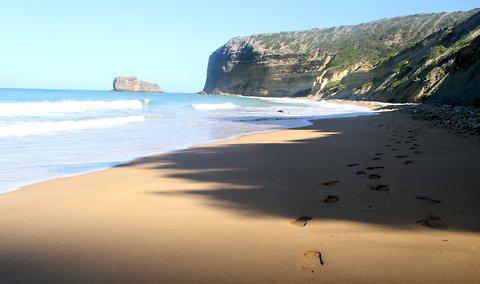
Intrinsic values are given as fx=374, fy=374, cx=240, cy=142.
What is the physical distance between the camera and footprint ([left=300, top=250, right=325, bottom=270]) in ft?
6.80

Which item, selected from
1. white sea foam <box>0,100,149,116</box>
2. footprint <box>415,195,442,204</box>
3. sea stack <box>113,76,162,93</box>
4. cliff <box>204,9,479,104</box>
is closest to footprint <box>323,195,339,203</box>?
footprint <box>415,195,442,204</box>

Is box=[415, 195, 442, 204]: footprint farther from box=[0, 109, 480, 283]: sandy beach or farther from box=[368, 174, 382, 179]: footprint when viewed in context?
box=[368, 174, 382, 179]: footprint

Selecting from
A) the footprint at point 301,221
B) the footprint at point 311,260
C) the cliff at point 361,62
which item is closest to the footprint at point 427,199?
the footprint at point 301,221

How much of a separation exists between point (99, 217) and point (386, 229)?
2.31 m

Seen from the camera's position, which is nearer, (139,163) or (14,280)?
(14,280)

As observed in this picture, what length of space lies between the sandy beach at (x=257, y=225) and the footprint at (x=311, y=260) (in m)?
0.01

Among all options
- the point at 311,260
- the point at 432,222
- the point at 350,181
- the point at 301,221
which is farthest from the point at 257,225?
the point at 350,181

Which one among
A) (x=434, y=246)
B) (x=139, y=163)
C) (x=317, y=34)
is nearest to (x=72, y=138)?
(x=139, y=163)

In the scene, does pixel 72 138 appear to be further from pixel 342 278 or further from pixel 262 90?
pixel 262 90

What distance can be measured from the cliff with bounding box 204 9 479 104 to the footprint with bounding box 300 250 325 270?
16608 millimetres

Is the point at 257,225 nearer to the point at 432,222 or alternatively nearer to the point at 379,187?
the point at 432,222

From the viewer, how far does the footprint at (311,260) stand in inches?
81.6

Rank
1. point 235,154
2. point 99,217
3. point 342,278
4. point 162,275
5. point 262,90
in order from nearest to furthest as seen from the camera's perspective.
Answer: point 342,278, point 162,275, point 99,217, point 235,154, point 262,90

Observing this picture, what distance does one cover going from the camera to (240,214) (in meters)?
3.14
